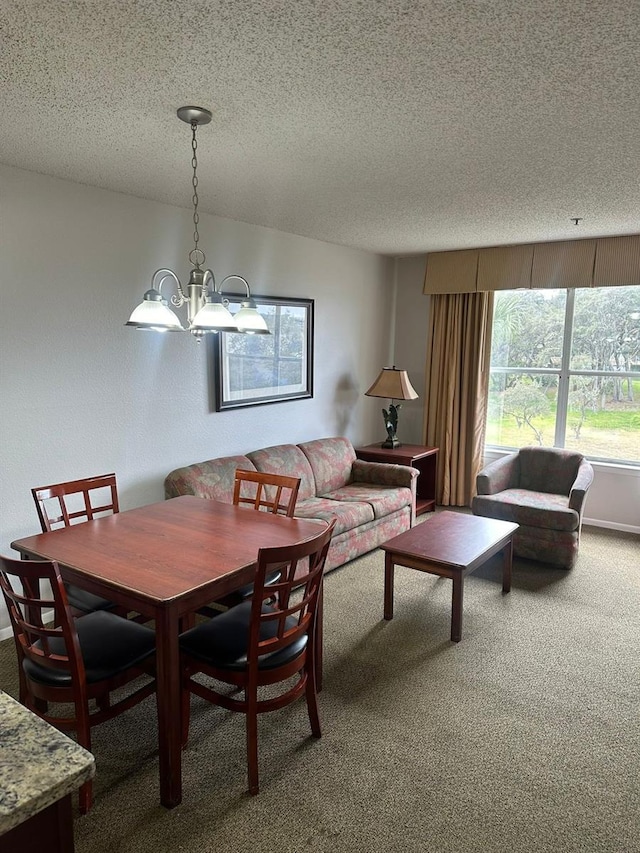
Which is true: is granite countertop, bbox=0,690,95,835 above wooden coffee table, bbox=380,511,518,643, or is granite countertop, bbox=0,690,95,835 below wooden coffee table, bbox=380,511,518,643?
above

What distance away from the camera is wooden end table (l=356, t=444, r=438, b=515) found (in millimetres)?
5226

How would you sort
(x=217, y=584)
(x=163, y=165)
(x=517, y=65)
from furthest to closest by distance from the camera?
(x=163, y=165) → (x=217, y=584) → (x=517, y=65)

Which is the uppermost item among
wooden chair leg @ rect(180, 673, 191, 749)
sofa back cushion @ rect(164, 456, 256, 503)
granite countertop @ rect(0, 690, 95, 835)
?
granite countertop @ rect(0, 690, 95, 835)

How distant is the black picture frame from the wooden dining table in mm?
1488

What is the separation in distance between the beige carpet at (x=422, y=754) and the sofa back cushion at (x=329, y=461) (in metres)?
1.39

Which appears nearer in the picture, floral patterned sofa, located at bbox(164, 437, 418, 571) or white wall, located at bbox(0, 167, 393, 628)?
white wall, located at bbox(0, 167, 393, 628)

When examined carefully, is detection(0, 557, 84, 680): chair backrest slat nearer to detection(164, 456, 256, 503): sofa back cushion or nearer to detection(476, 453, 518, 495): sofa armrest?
detection(164, 456, 256, 503): sofa back cushion

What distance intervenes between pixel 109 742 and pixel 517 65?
2862 mm

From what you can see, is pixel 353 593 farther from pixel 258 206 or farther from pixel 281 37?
pixel 281 37

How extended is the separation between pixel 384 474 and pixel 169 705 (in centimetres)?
320

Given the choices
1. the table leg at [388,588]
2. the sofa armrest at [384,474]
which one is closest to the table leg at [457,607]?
the table leg at [388,588]

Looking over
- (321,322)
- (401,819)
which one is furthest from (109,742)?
(321,322)

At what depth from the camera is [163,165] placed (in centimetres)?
284

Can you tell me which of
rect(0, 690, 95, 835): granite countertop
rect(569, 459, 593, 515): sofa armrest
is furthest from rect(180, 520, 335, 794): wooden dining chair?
rect(569, 459, 593, 515): sofa armrest
